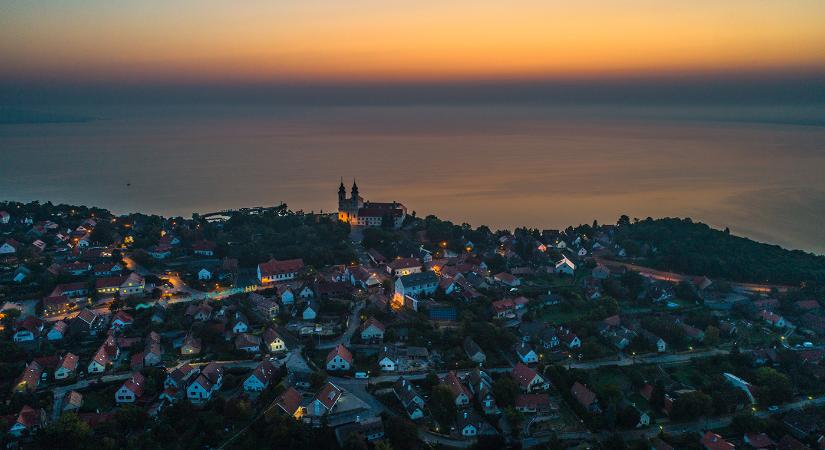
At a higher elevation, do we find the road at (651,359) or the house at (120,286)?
the house at (120,286)

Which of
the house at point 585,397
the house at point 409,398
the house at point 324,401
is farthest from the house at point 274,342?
the house at point 585,397

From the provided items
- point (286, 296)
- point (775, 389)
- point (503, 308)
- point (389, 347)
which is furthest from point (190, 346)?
point (775, 389)

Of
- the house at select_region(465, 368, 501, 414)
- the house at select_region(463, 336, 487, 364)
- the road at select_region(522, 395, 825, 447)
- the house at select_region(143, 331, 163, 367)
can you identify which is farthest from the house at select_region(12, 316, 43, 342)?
the road at select_region(522, 395, 825, 447)

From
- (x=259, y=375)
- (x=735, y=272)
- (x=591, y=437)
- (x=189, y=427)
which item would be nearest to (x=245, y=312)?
(x=259, y=375)

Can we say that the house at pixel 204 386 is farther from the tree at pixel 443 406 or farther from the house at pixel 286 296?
the tree at pixel 443 406

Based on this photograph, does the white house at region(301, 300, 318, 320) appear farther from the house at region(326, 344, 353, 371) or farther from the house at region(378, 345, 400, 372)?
the house at region(378, 345, 400, 372)
